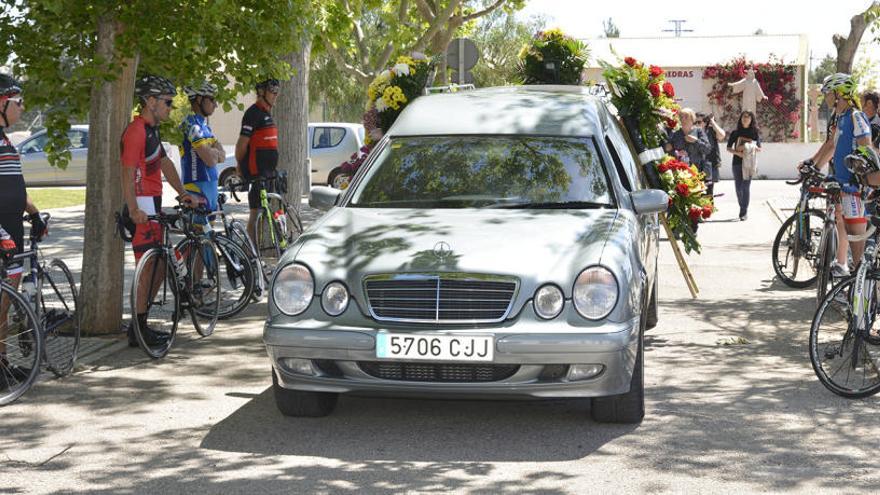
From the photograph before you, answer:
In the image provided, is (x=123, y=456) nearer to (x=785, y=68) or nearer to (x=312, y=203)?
(x=312, y=203)

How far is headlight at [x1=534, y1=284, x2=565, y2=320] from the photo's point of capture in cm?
666

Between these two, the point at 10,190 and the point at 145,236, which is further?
the point at 145,236

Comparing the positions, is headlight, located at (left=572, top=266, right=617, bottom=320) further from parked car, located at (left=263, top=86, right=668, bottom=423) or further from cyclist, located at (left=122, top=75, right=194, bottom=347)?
cyclist, located at (left=122, top=75, right=194, bottom=347)

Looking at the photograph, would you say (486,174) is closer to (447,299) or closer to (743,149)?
(447,299)

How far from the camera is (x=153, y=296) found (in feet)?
30.0

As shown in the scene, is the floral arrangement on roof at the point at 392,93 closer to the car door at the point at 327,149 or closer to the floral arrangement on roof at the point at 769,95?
the car door at the point at 327,149

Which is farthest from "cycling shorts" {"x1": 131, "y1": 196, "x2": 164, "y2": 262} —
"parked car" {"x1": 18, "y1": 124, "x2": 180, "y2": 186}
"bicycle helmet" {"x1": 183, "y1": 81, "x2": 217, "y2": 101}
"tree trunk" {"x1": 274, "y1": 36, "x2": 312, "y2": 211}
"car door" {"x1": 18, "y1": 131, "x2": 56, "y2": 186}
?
"car door" {"x1": 18, "y1": 131, "x2": 56, "y2": 186}

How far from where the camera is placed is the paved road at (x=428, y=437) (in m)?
6.00

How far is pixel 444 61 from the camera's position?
744 inches

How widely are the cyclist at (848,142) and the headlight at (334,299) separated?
17.6ft

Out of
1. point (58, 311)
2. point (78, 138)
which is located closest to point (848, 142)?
point (58, 311)

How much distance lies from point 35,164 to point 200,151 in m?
24.8

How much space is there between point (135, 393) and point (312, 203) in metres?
1.55

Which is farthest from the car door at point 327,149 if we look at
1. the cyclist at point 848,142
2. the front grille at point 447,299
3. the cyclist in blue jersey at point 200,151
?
the front grille at point 447,299
